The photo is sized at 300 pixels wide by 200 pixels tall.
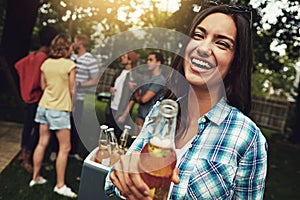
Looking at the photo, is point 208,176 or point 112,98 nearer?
point 208,176

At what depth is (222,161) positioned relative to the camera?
1.16 meters

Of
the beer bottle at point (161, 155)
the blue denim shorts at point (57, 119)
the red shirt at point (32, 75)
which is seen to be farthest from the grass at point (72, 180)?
the beer bottle at point (161, 155)

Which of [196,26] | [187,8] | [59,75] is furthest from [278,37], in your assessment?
[196,26]

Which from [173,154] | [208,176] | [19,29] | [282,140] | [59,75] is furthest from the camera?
[282,140]

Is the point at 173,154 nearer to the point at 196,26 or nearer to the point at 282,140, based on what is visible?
the point at 196,26

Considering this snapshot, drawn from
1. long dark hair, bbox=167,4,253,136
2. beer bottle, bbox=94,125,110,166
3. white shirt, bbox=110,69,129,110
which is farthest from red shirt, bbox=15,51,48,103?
long dark hair, bbox=167,4,253,136

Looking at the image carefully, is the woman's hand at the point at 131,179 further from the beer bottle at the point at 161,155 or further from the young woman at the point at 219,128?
the young woman at the point at 219,128

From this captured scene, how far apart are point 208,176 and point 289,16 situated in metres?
4.13

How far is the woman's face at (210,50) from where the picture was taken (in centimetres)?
112

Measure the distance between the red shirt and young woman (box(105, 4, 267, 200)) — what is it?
3.13 meters

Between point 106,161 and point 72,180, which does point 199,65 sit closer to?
point 106,161

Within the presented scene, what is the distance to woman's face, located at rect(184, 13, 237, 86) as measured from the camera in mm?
1115

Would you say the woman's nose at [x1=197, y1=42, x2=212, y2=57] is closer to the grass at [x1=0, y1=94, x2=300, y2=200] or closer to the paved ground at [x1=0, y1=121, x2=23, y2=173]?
the grass at [x1=0, y1=94, x2=300, y2=200]

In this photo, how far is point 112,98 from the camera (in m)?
4.55
